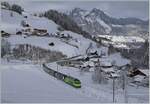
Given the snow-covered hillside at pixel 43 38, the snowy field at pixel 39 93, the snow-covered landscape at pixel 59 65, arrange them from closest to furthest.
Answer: the snowy field at pixel 39 93 < the snow-covered landscape at pixel 59 65 < the snow-covered hillside at pixel 43 38

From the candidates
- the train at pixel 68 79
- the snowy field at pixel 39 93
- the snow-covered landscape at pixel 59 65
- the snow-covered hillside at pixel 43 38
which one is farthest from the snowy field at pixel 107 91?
the snow-covered hillside at pixel 43 38

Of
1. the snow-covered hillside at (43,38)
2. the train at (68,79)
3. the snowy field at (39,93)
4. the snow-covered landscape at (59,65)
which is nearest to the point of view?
the snowy field at (39,93)

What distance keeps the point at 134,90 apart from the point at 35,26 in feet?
216

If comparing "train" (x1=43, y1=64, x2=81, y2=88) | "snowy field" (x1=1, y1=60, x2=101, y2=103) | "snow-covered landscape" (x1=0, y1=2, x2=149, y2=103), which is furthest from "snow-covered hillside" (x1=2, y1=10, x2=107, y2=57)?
"snowy field" (x1=1, y1=60, x2=101, y2=103)

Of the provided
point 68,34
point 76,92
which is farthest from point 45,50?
point 76,92

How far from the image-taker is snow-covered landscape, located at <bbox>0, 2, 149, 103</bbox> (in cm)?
2777

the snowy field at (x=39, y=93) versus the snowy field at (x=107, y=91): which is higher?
the snowy field at (x=39, y=93)

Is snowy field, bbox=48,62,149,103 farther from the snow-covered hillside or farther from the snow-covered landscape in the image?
the snow-covered hillside

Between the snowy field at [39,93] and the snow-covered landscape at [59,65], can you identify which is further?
the snow-covered landscape at [59,65]

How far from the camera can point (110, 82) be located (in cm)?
4100

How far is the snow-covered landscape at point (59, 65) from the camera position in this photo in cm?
2777

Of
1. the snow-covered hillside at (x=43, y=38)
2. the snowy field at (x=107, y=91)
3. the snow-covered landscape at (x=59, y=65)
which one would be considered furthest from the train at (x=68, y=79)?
the snow-covered hillside at (x=43, y=38)

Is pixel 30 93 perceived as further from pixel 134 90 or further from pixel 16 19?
pixel 16 19

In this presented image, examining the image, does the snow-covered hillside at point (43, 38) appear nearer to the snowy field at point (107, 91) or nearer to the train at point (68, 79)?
the snowy field at point (107, 91)
